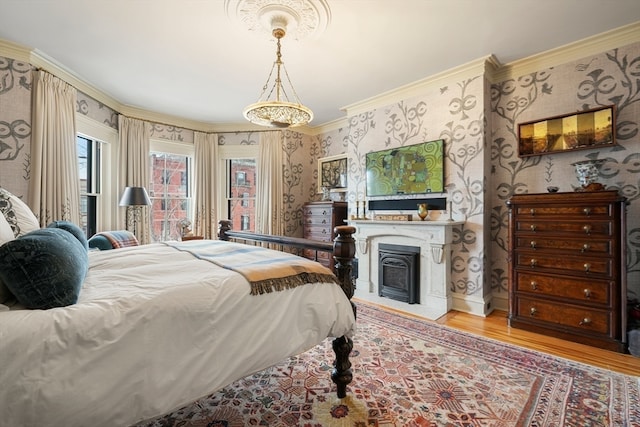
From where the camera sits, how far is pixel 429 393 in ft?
5.47

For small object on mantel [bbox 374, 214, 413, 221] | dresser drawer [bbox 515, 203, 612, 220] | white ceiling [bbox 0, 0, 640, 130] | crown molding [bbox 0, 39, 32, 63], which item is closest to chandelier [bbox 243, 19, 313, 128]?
white ceiling [bbox 0, 0, 640, 130]

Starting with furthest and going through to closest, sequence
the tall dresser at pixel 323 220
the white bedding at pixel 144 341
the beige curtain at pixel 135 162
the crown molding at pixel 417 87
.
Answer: the tall dresser at pixel 323 220, the beige curtain at pixel 135 162, the crown molding at pixel 417 87, the white bedding at pixel 144 341

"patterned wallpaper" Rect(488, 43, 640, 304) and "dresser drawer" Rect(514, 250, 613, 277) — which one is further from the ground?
"patterned wallpaper" Rect(488, 43, 640, 304)

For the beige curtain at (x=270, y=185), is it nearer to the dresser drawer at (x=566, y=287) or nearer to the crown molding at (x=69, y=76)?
the crown molding at (x=69, y=76)

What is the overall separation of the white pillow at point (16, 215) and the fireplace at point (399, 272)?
10.5 ft

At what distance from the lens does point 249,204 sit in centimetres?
502

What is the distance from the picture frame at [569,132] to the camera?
247 centimetres

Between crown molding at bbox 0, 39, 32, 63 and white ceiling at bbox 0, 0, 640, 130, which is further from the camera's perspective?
crown molding at bbox 0, 39, 32, 63

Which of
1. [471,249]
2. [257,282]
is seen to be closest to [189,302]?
[257,282]

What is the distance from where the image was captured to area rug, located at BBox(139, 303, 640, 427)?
1452 millimetres

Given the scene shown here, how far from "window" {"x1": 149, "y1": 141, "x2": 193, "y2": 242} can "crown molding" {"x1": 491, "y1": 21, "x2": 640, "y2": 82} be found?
463 centimetres

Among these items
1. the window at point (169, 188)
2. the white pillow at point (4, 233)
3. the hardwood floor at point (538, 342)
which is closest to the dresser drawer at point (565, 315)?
the hardwood floor at point (538, 342)

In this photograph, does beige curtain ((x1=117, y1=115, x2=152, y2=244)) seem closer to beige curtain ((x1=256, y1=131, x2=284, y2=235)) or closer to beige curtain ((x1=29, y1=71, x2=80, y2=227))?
beige curtain ((x1=29, y1=71, x2=80, y2=227))

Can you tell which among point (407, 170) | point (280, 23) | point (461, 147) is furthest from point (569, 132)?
point (280, 23)
